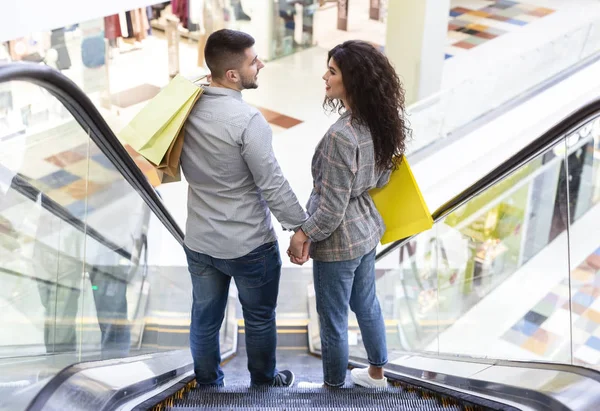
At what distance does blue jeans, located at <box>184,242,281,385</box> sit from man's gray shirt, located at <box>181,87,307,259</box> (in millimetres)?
78

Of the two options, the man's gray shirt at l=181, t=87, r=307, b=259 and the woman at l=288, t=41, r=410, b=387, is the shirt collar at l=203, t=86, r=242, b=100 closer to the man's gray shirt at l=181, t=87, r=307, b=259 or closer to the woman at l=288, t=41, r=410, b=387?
the man's gray shirt at l=181, t=87, r=307, b=259

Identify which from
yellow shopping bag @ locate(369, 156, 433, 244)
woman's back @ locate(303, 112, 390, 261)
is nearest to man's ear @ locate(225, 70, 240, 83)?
woman's back @ locate(303, 112, 390, 261)

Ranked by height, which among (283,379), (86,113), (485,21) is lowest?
(485,21)

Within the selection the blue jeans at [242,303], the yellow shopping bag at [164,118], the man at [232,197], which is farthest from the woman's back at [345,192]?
the yellow shopping bag at [164,118]

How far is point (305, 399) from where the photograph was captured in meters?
2.94

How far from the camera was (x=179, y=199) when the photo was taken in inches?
303

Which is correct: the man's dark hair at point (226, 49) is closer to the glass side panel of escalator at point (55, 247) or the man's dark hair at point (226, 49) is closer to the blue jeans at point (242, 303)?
the glass side panel of escalator at point (55, 247)

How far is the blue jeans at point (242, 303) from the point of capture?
2773mm

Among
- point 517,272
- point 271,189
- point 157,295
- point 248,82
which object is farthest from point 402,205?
point 157,295

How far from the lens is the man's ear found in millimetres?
2473

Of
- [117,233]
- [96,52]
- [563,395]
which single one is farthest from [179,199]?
[563,395]

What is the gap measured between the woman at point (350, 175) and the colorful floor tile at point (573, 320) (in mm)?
680

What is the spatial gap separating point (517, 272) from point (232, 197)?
156cm

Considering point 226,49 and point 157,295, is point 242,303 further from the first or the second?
point 157,295
